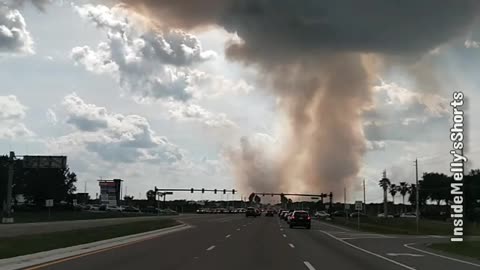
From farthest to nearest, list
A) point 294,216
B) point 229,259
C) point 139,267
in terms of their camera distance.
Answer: point 294,216 → point 229,259 → point 139,267

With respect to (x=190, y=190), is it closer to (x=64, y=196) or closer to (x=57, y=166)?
(x=64, y=196)

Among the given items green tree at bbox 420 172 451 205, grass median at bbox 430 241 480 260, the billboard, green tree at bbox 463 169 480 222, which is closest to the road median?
grass median at bbox 430 241 480 260

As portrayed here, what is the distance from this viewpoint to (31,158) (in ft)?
264

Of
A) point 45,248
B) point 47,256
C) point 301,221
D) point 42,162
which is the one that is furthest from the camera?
point 42,162

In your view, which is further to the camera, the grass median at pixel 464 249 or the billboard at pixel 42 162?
the billboard at pixel 42 162

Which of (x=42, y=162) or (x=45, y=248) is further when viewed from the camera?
(x=42, y=162)

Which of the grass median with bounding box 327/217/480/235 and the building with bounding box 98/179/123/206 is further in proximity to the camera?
the building with bounding box 98/179/123/206

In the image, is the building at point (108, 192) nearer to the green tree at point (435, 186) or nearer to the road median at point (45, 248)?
the green tree at point (435, 186)

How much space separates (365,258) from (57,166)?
217ft

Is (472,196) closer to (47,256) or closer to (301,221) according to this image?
(301,221)

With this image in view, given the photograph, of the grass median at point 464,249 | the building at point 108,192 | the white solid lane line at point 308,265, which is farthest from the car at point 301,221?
the building at point 108,192

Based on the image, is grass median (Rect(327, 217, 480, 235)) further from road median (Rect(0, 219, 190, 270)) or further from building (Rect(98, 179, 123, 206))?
building (Rect(98, 179, 123, 206))

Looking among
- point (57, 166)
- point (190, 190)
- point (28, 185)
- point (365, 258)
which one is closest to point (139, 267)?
point (365, 258)

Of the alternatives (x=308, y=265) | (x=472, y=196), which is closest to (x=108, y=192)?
(x=472, y=196)
